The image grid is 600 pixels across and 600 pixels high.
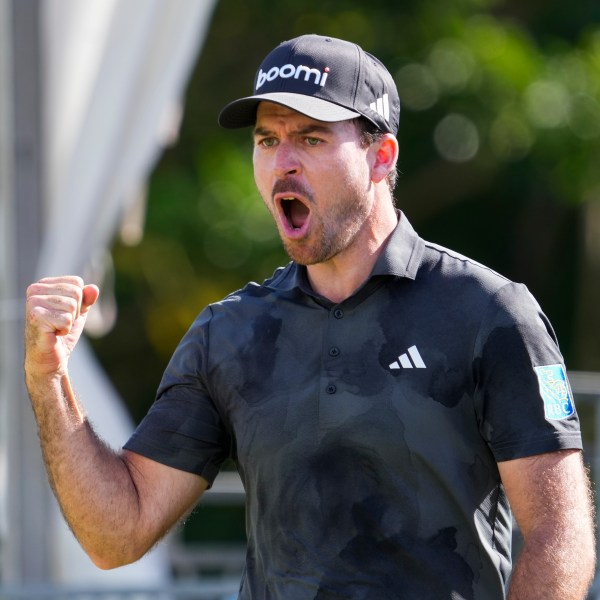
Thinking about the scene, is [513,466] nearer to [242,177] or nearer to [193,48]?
[193,48]

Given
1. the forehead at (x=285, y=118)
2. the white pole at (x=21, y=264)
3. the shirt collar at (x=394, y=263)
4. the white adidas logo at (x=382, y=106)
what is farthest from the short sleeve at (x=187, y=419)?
the white pole at (x=21, y=264)

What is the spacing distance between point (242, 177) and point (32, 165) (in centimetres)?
381

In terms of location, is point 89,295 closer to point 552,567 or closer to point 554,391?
point 554,391

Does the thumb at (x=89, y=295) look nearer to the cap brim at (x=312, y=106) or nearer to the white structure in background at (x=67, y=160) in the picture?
the cap brim at (x=312, y=106)

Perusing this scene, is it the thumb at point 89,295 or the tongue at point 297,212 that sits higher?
the tongue at point 297,212

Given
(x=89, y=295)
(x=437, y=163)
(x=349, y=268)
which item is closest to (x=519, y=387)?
(x=349, y=268)

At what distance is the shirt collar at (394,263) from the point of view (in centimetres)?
268

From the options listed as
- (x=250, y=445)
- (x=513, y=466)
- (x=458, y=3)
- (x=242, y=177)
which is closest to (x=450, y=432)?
(x=513, y=466)

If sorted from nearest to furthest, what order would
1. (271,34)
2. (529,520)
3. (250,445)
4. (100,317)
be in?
(529,520), (250,445), (100,317), (271,34)

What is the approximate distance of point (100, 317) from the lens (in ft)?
18.1

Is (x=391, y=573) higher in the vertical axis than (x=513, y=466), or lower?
lower

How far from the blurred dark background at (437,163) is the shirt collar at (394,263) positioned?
596cm

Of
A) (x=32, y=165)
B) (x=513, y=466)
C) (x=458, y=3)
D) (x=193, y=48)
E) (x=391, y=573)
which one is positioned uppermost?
(x=458, y=3)

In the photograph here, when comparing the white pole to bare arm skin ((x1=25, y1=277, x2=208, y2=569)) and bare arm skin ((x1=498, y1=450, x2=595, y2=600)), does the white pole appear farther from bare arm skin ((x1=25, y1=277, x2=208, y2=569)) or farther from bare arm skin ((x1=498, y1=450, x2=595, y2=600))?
bare arm skin ((x1=498, y1=450, x2=595, y2=600))
